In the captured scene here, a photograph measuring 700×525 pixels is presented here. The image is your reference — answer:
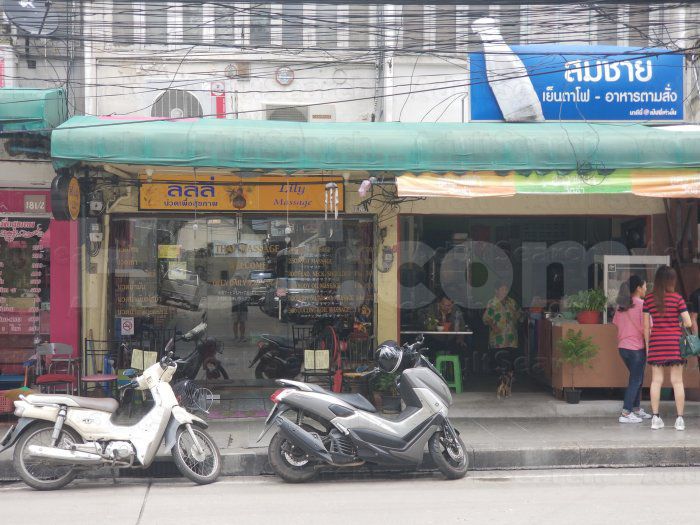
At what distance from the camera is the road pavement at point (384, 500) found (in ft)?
19.4

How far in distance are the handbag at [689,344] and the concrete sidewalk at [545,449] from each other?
92 centimetres

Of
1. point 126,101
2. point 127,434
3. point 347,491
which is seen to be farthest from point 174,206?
point 347,491

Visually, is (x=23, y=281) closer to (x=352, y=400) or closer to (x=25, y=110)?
(x=25, y=110)

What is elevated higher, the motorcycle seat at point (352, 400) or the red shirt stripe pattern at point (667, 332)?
the red shirt stripe pattern at point (667, 332)

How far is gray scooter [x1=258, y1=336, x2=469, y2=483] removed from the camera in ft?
23.0

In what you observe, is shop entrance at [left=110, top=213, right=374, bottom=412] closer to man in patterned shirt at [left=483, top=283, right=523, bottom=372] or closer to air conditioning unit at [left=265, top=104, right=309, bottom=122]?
air conditioning unit at [left=265, top=104, right=309, bottom=122]

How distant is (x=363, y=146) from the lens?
8.89m

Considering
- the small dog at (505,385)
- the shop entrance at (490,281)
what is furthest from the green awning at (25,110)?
the small dog at (505,385)

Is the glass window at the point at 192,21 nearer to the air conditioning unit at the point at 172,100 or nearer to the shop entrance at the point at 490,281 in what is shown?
the air conditioning unit at the point at 172,100

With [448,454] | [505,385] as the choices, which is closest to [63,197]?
[448,454]

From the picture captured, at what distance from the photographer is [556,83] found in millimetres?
10766

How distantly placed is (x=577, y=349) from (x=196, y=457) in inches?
212

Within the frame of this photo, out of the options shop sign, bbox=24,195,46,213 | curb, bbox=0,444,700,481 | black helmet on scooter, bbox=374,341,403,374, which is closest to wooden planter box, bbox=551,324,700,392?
curb, bbox=0,444,700,481

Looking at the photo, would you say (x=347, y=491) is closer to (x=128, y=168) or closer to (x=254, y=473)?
(x=254, y=473)
